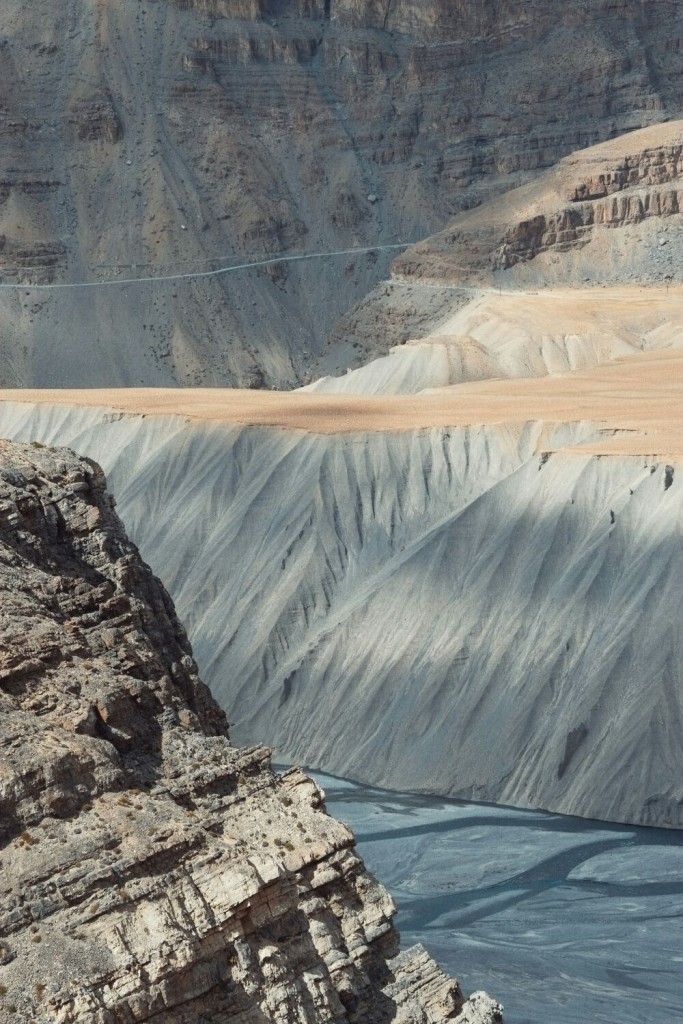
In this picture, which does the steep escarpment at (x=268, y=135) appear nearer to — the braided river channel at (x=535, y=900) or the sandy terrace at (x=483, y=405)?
the sandy terrace at (x=483, y=405)

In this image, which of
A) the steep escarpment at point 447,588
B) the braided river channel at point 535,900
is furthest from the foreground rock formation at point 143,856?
the steep escarpment at point 447,588

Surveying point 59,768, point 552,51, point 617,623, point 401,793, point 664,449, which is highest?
point 552,51

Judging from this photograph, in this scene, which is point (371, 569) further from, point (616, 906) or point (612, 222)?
point (612, 222)

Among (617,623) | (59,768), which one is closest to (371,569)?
(617,623)

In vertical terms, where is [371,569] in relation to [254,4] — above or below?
below

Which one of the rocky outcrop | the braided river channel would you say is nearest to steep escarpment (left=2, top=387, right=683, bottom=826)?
the braided river channel

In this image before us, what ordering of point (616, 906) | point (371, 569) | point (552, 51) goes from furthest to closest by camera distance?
1. point (552, 51)
2. point (371, 569)
3. point (616, 906)

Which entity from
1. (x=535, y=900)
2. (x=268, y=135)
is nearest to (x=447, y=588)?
(x=535, y=900)

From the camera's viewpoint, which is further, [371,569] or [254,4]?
[254,4]

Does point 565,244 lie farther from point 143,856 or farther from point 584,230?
point 143,856
